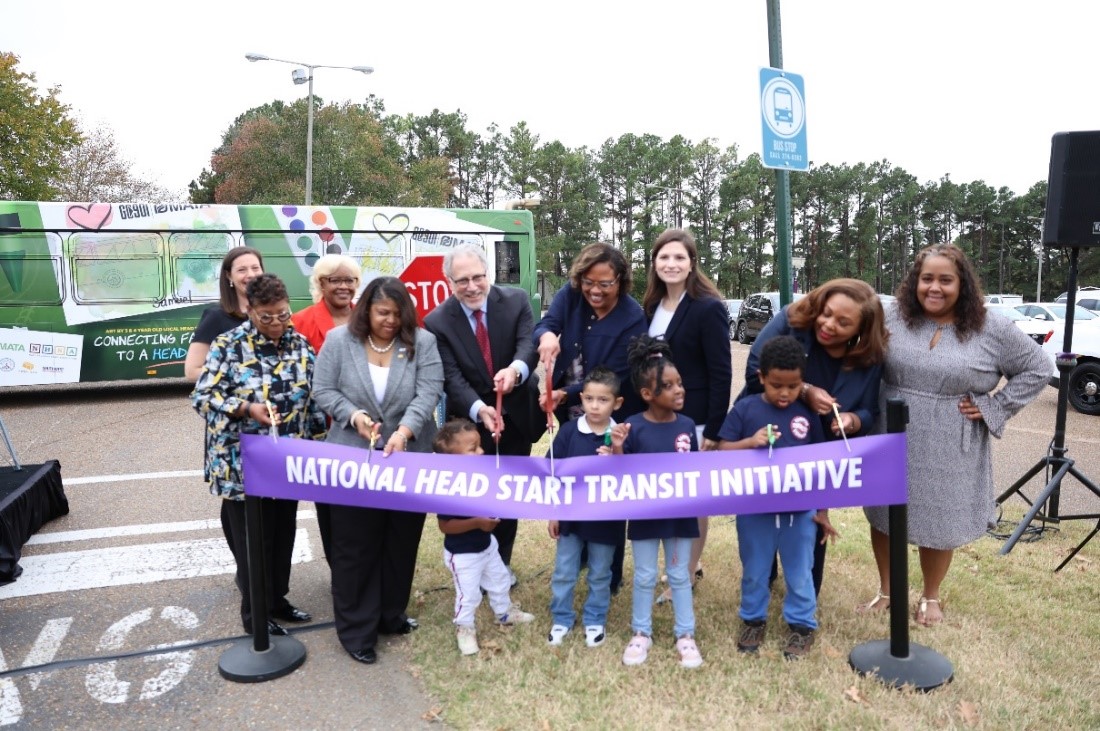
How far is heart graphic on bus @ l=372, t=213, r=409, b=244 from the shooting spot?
13.5m

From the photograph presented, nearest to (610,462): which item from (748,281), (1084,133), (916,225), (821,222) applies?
(1084,133)

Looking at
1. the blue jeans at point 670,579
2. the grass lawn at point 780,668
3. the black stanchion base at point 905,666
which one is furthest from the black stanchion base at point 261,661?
the black stanchion base at point 905,666

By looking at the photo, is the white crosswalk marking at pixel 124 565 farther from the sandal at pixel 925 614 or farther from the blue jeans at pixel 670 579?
the sandal at pixel 925 614

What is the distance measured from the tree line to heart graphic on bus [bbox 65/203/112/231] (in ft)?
33.4

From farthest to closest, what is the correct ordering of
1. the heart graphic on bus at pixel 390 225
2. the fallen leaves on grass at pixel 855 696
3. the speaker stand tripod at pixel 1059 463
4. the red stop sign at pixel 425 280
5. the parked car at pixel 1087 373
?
the heart graphic on bus at pixel 390 225, the parked car at pixel 1087 373, the red stop sign at pixel 425 280, the speaker stand tripod at pixel 1059 463, the fallen leaves on grass at pixel 855 696

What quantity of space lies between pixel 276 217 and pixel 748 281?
46.7 m

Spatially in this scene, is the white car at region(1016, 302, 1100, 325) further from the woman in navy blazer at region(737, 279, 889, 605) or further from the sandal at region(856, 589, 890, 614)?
the woman in navy blazer at region(737, 279, 889, 605)

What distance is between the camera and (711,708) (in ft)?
9.88

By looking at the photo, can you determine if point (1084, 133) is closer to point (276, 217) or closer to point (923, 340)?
point (923, 340)

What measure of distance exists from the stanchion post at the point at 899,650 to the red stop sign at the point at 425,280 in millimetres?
3492

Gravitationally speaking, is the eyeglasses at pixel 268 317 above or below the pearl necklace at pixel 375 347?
above

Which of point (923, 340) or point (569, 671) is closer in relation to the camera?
point (569, 671)

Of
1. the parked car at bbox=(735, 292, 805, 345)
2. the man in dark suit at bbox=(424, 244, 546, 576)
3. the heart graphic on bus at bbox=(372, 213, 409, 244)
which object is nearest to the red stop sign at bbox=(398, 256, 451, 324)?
the man in dark suit at bbox=(424, 244, 546, 576)

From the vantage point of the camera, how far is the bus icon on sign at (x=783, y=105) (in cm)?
590
